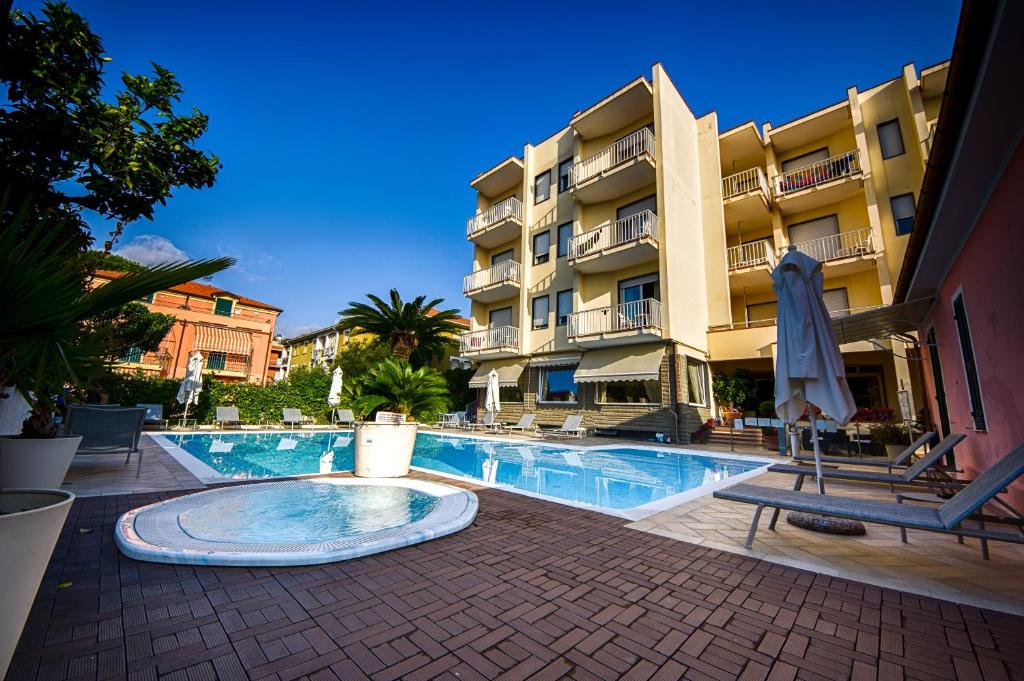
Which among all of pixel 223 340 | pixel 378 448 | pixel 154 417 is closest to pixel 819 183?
pixel 378 448

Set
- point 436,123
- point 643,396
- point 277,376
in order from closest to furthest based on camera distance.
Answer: point 643,396 < point 436,123 < point 277,376

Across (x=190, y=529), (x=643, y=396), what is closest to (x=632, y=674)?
(x=190, y=529)

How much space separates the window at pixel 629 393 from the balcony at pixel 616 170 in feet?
28.5

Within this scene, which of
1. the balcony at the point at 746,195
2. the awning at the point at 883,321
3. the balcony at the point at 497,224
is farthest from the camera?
the balcony at the point at 497,224

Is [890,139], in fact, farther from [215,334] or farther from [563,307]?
[215,334]

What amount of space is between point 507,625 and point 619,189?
61.0 ft

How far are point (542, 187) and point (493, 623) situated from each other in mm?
21958

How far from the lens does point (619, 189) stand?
1816cm

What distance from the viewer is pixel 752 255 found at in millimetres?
18266

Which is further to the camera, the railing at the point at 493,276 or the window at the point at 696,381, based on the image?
the railing at the point at 493,276

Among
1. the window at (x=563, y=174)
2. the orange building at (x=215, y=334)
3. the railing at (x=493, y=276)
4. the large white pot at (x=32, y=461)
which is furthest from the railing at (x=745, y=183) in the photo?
the orange building at (x=215, y=334)

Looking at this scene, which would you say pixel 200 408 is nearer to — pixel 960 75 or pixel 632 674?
pixel 632 674

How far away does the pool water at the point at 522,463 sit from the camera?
7.48m

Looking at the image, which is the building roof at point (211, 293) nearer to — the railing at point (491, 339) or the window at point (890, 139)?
the railing at point (491, 339)
